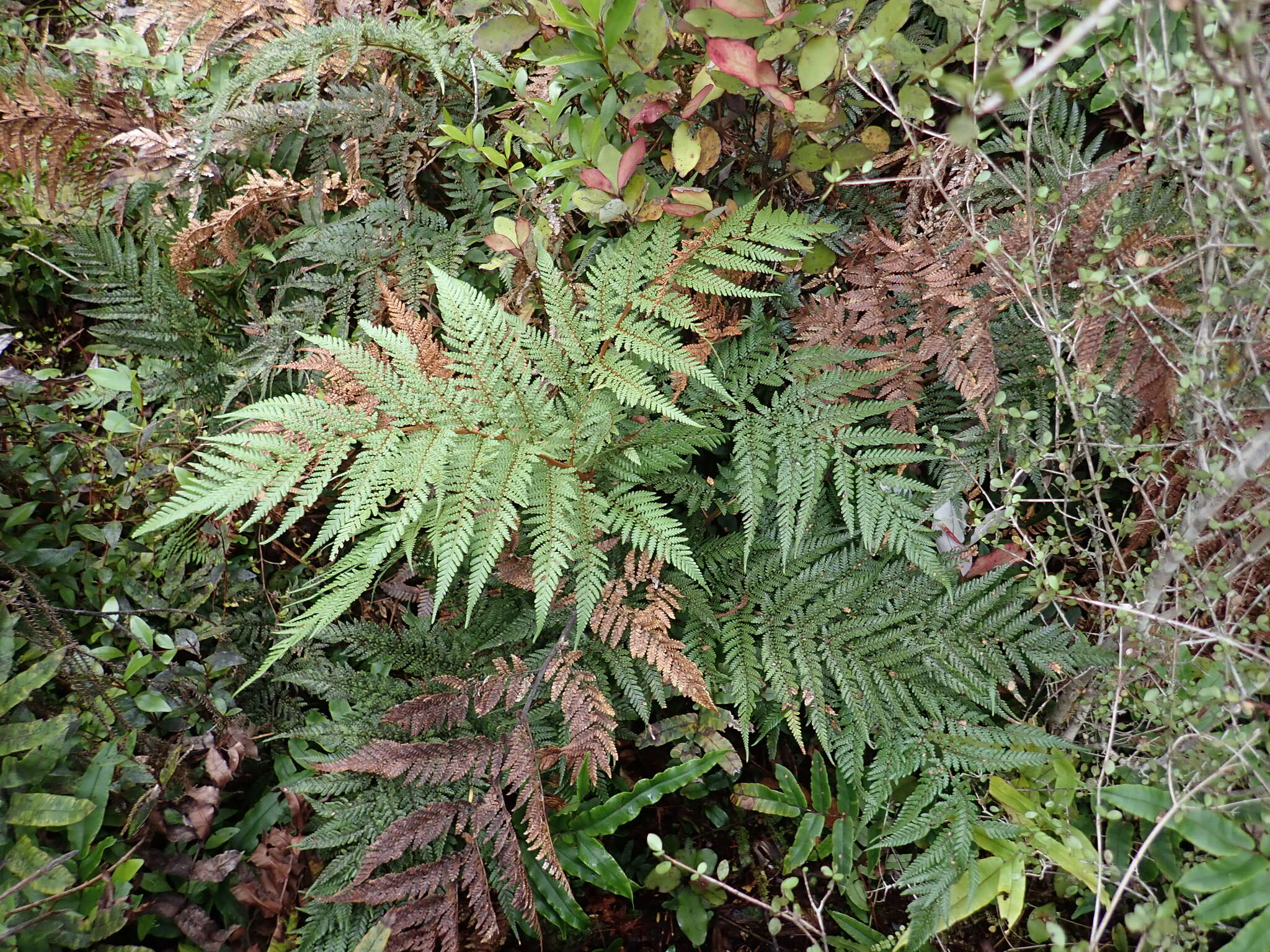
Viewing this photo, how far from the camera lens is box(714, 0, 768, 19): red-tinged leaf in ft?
5.47

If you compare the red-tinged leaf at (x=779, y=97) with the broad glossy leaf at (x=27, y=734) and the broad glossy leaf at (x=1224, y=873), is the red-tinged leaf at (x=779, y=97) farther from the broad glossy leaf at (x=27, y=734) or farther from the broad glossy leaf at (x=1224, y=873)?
the broad glossy leaf at (x=27, y=734)

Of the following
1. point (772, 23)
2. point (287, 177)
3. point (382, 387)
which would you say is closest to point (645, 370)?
point (382, 387)

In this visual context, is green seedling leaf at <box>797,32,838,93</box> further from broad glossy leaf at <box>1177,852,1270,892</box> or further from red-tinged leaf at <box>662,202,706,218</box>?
broad glossy leaf at <box>1177,852,1270,892</box>

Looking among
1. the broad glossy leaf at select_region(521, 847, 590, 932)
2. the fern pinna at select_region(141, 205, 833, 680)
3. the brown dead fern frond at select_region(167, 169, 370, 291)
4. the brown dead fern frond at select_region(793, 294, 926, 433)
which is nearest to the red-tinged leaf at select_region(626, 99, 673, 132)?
the fern pinna at select_region(141, 205, 833, 680)

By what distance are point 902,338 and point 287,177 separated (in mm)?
2037

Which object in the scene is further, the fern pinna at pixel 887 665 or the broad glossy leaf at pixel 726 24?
the fern pinna at pixel 887 665

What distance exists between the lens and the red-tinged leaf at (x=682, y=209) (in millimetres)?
1990

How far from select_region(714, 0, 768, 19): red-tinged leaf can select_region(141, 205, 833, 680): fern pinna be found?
1.71 ft

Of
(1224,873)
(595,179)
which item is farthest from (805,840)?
(595,179)

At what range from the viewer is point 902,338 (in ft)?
7.20

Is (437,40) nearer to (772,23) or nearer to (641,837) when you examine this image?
(772,23)

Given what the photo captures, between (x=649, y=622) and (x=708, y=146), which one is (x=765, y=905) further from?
(x=708, y=146)

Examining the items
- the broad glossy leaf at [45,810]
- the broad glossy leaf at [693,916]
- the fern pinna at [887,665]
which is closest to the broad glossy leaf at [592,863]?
the broad glossy leaf at [693,916]

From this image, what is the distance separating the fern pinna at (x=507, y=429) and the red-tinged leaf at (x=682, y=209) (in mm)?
100
